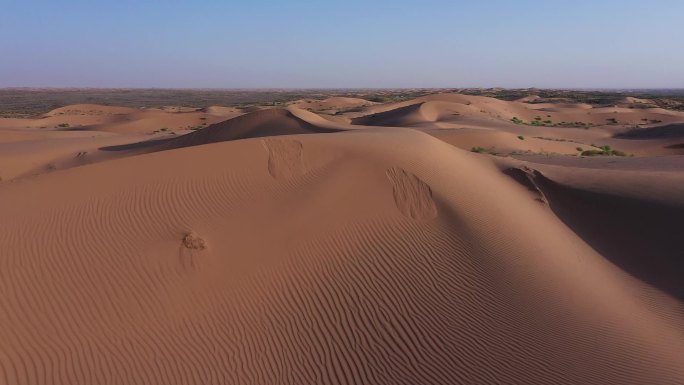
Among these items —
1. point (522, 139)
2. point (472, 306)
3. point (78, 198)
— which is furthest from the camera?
point (522, 139)

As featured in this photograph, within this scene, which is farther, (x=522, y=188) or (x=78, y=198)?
(x=522, y=188)

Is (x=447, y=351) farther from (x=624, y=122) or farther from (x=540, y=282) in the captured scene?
(x=624, y=122)

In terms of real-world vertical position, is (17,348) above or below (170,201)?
below

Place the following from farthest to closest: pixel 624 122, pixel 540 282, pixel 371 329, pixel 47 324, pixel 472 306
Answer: pixel 624 122, pixel 540 282, pixel 472 306, pixel 371 329, pixel 47 324

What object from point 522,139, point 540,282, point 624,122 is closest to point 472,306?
point 540,282

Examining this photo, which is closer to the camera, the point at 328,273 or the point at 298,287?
the point at 298,287

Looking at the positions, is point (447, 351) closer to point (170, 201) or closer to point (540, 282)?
point (540, 282)
